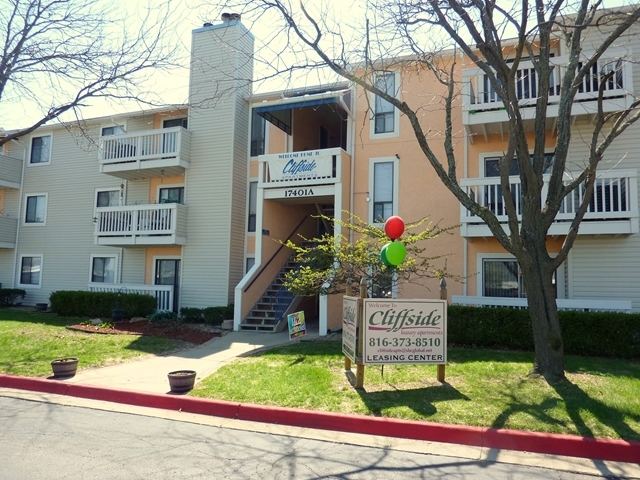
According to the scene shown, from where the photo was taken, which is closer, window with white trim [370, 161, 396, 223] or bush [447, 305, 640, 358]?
bush [447, 305, 640, 358]

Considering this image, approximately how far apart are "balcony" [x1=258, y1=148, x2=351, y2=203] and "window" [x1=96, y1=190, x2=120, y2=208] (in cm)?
791

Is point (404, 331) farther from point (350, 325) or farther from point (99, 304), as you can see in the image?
point (99, 304)

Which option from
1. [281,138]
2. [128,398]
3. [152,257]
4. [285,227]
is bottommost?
[128,398]

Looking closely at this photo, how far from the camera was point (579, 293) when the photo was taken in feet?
41.9

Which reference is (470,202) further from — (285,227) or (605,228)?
(285,227)

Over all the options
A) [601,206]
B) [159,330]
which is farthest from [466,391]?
[159,330]

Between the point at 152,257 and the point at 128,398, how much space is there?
1192cm

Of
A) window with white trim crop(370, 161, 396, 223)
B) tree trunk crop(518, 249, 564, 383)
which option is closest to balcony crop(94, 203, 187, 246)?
window with white trim crop(370, 161, 396, 223)

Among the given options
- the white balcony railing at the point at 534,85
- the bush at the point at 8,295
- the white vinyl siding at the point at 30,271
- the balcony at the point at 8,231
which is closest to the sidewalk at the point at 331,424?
the white balcony railing at the point at 534,85

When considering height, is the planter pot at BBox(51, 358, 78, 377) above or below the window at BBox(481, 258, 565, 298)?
below

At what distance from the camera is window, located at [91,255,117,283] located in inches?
785

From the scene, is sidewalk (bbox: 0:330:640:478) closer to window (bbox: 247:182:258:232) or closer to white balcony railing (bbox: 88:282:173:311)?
white balcony railing (bbox: 88:282:173:311)

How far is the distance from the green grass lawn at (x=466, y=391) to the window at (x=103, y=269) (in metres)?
12.3

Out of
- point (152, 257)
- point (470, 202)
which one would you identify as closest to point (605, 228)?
point (470, 202)
